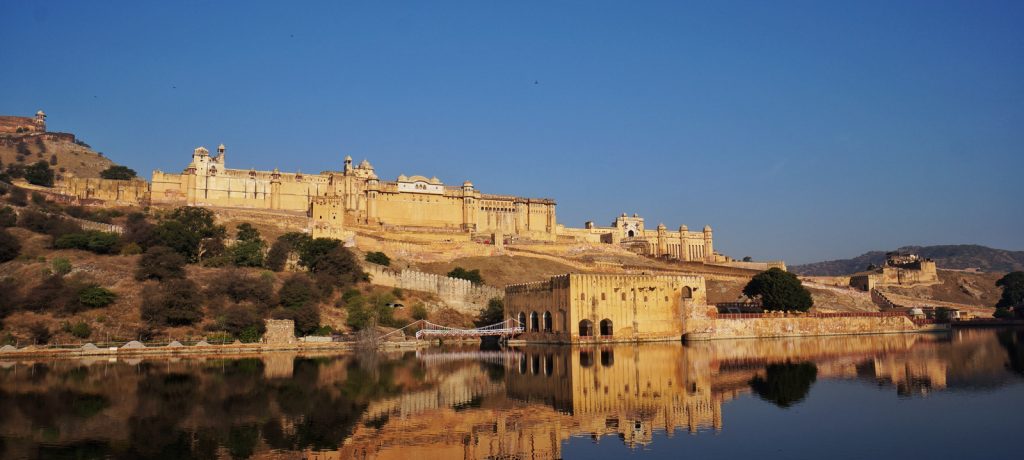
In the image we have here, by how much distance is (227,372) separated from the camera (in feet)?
78.3

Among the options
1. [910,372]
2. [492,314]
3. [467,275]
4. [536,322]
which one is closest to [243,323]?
[536,322]

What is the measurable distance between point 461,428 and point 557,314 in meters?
21.6

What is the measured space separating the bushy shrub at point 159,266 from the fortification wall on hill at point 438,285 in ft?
36.2

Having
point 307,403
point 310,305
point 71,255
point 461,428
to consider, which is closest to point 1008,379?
point 461,428

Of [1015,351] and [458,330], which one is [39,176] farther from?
[1015,351]

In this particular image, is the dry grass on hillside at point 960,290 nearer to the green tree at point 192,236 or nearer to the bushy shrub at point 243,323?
the green tree at point 192,236

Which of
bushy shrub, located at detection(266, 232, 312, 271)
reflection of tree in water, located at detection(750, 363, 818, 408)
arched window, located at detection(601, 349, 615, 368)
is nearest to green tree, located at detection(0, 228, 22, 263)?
bushy shrub, located at detection(266, 232, 312, 271)

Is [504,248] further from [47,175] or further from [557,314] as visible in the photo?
[47,175]

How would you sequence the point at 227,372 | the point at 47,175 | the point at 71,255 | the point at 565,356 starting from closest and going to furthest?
the point at 227,372 → the point at 565,356 → the point at 71,255 → the point at 47,175

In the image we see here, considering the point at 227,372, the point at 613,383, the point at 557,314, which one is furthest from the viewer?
the point at 557,314

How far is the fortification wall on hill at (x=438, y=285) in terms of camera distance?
46225 mm

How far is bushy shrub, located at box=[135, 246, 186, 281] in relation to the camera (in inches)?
1499

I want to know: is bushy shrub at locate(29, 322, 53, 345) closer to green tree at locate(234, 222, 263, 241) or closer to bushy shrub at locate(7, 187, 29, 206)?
green tree at locate(234, 222, 263, 241)

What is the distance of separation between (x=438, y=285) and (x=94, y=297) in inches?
740
